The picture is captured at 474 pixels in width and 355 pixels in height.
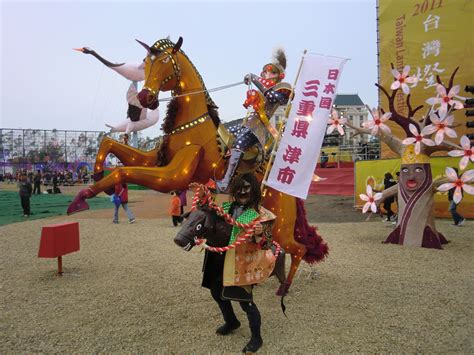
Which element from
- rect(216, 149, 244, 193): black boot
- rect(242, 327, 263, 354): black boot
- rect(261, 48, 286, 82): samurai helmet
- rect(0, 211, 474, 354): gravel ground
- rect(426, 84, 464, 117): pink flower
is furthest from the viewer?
rect(426, 84, 464, 117): pink flower

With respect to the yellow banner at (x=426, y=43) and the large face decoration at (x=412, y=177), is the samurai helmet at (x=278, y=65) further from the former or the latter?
the yellow banner at (x=426, y=43)

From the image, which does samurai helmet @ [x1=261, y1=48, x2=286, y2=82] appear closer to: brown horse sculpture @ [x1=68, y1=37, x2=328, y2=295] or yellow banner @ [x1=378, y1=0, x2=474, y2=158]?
brown horse sculpture @ [x1=68, y1=37, x2=328, y2=295]

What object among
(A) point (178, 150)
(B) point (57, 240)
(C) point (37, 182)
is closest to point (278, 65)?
(A) point (178, 150)

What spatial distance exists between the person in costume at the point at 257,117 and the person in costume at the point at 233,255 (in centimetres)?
70

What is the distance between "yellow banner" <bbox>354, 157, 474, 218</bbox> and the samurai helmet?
22.9 ft

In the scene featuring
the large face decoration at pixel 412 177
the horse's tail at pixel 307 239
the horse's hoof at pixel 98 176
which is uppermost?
the horse's hoof at pixel 98 176

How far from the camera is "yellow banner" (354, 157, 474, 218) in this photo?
10.8 metres

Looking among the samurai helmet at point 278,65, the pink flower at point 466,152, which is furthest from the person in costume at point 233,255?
the pink flower at point 466,152

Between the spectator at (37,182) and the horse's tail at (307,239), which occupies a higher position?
the horse's tail at (307,239)

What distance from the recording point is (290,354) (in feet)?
9.89

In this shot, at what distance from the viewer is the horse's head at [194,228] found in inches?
Result: 105

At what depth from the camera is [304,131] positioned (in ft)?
11.7

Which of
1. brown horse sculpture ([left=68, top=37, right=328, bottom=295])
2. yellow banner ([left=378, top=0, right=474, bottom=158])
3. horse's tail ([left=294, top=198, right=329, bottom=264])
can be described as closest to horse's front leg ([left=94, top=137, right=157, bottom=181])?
brown horse sculpture ([left=68, top=37, right=328, bottom=295])

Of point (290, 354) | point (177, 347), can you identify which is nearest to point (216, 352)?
point (177, 347)
